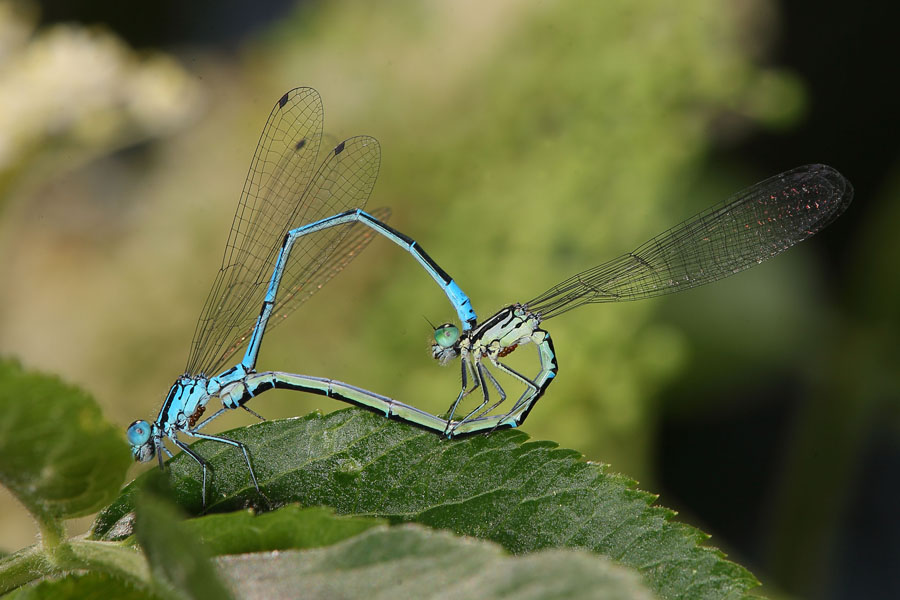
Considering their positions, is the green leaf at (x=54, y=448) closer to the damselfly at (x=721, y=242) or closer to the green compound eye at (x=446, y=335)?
the green compound eye at (x=446, y=335)

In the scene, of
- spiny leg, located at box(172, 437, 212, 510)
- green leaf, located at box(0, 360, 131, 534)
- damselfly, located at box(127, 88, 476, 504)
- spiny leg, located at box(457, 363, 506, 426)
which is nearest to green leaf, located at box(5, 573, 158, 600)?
green leaf, located at box(0, 360, 131, 534)

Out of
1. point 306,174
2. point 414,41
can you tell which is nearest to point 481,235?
point 306,174

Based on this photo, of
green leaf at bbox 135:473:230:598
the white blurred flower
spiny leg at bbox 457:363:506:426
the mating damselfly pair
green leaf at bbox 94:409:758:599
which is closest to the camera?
green leaf at bbox 135:473:230:598

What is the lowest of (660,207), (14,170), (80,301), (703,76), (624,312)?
(624,312)

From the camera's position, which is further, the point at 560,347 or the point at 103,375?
the point at 103,375

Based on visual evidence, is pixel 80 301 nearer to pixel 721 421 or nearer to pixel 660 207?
pixel 660 207

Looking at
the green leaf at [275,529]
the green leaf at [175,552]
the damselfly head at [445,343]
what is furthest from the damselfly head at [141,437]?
the green leaf at [175,552]

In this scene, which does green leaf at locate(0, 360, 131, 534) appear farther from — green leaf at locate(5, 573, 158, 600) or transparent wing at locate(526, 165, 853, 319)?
transparent wing at locate(526, 165, 853, 319)
